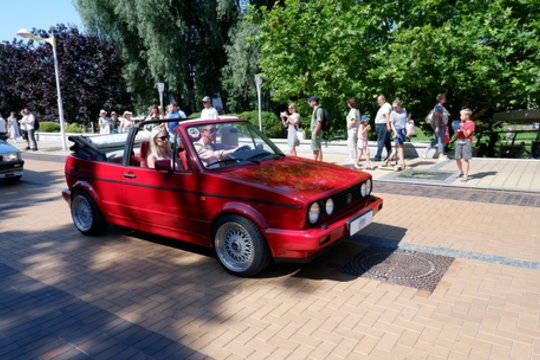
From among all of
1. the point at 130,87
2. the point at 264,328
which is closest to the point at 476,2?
the point at 264,328

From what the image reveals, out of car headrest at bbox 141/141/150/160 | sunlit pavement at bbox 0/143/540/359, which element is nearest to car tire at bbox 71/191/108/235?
A: sunlit pavement at bbox 0/143/540/359

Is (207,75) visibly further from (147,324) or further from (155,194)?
(147,324)

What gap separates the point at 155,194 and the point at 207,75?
76.1 feet

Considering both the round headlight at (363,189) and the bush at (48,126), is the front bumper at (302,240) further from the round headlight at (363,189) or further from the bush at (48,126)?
the bush at (48,126)

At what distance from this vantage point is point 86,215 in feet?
21.1

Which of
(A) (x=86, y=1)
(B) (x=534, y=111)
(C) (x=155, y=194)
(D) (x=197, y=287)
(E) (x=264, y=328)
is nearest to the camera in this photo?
(E) (x=264, y=328)

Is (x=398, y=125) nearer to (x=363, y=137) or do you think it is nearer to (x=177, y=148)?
(x=363, y=137)

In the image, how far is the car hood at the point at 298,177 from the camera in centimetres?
435

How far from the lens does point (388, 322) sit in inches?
144

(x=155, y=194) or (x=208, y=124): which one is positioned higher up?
(x=208, y=124)

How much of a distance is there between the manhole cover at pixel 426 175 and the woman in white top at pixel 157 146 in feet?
21.5

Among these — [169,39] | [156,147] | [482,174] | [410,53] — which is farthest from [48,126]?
[482,174]

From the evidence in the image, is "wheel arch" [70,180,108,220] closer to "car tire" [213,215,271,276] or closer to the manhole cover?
"car tire" [213,215,271,276]

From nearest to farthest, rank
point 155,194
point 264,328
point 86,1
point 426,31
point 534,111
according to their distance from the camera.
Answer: point 264,328
point 155,194
point 426,31
point 534,111
point 86,1
